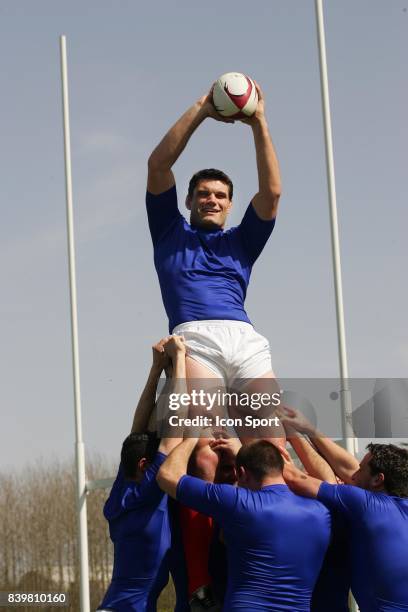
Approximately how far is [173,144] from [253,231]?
539 mm

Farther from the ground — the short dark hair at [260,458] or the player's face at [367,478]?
the short dark hair at [260,458]

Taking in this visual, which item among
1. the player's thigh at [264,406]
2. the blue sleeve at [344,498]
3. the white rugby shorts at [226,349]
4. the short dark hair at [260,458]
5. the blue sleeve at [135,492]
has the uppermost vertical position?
the white rugby shorts at [226,349]

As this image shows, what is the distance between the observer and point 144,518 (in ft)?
12.8

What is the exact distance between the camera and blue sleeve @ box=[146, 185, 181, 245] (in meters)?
4.09

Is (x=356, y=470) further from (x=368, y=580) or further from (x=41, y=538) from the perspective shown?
(x=41, y=538)

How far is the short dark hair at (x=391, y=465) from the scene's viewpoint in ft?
11.9

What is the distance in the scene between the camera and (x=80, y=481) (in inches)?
312

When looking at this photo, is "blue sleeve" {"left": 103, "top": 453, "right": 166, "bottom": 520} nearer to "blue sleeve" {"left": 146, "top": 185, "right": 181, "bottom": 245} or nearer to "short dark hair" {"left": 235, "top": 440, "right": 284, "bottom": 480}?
"short dark hair" {"left": 235, "top": 440, "right": 284, "bottom": 480}

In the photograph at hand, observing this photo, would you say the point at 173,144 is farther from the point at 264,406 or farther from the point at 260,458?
the point at 260,458

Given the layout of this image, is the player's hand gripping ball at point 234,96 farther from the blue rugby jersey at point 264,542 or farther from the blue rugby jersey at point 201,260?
the blue rugby jersey at point 264,542

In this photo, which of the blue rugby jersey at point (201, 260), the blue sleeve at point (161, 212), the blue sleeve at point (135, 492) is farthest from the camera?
the blue sleeve at point (161, 212)

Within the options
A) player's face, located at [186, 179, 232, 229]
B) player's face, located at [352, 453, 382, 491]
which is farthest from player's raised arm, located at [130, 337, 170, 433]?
player's face, located at [352, 453, 382, 491]

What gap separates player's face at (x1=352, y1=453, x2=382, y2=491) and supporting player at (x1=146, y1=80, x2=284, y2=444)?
1.19 ft

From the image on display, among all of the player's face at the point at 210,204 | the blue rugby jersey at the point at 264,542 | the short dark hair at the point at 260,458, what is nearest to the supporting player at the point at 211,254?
the player's face at the point at 210,204
